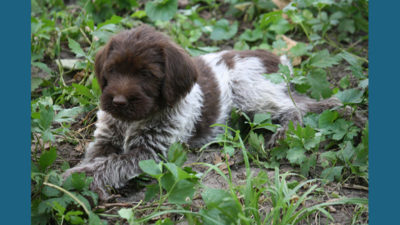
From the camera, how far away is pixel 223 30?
7.52 meters

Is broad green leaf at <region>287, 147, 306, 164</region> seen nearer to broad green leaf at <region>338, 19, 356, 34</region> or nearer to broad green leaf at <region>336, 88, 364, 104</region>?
broad green leaf at <region>336, 88, 364, 104</region>

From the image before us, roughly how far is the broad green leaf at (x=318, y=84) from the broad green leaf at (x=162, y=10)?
262 cm

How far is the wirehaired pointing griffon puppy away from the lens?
4.23 meters

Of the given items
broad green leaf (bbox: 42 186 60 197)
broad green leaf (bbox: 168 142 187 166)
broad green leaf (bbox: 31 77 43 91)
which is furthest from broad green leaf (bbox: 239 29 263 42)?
broad green leaf (bbox: 42 186 60 197)

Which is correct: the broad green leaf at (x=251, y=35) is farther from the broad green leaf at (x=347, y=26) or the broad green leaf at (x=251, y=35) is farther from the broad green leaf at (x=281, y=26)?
the broad green leaf at (x=347, y=26)

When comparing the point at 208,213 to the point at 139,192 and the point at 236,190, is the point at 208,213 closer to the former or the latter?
the point at 236,190

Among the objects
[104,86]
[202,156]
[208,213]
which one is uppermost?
[104,86]

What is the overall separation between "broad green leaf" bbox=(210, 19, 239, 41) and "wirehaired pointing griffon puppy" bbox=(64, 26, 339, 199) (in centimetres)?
168

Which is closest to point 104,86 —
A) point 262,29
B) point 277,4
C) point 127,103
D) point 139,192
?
point 127,103

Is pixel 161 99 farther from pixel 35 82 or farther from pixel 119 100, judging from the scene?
pixel 35 82

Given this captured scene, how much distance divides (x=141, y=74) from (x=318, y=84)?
1.89 metres

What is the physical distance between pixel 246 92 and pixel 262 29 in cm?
222

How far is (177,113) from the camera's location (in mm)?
4781

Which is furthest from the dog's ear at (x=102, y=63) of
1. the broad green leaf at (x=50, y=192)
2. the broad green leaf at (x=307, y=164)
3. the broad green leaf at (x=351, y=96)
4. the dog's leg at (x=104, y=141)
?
the broad green leaf at (x=351, y=96)
